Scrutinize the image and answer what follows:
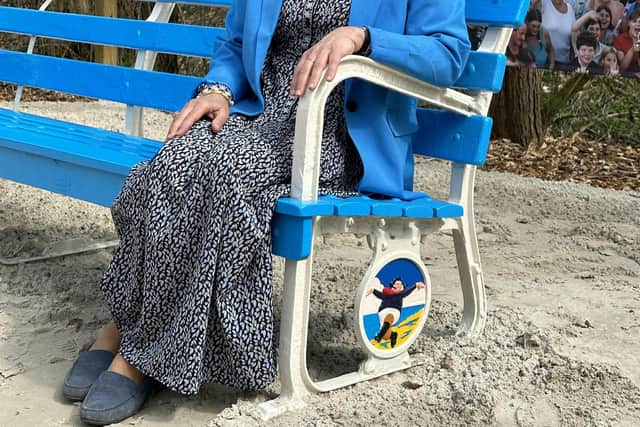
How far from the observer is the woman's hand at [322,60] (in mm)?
2152

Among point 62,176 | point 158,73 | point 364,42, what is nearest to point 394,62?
point 364,42

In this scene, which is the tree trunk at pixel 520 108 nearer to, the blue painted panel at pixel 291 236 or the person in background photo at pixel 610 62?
the person in background photo at pixel 610 62

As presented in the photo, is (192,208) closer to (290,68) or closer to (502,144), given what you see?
(290,68)

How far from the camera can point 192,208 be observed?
2.21m

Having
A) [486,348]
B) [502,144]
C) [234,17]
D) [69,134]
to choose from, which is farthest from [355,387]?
[502,144]

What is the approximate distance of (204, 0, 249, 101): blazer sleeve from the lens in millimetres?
2684

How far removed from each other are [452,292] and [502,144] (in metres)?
3.27

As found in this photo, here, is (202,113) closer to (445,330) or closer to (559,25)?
(445,330)

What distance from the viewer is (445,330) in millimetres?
2969

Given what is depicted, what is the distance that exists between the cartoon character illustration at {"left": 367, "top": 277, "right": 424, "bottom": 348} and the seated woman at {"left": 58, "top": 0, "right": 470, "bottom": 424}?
259 millimetres

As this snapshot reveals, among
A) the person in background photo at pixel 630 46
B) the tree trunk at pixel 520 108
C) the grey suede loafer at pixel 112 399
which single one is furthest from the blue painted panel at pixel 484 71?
the tree trunk at pixel 520 108

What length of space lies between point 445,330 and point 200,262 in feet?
3.56

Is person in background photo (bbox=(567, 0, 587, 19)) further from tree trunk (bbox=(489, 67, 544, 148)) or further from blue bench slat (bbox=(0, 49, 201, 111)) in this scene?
blue bench slat (bbox=(0, 49, 201, 111))

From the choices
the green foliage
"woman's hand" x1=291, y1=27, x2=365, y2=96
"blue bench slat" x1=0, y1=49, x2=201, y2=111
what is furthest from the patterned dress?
the green foliage
